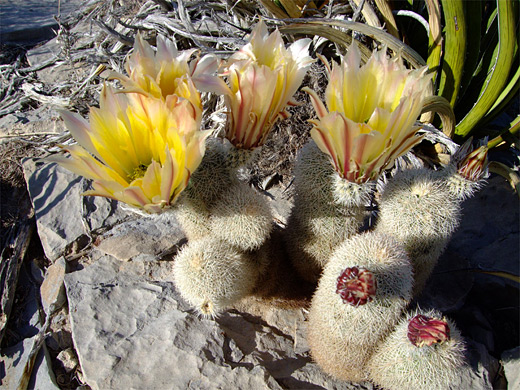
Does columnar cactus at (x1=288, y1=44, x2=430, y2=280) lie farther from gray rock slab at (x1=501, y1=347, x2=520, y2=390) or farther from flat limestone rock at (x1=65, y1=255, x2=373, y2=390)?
gray rock slab at (x1=501, y1=347, x2=520, y2=390)

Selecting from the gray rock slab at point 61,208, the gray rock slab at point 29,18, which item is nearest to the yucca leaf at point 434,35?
the gray rock slab at point 61,208

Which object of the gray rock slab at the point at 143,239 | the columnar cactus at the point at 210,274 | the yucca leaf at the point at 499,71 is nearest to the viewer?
the columnar cactus at the point at 210,274

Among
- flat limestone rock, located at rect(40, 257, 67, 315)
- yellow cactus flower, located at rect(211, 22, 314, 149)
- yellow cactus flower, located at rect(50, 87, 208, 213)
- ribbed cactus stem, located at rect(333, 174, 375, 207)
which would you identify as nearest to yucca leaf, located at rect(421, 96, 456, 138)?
ribbed cactus stem, located at rect(333, 174, 375, 207)

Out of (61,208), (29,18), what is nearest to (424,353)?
(61,208)

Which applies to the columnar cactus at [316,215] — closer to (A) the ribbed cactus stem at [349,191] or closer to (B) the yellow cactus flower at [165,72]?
(A) the ribbed cactus stem at [349,191]

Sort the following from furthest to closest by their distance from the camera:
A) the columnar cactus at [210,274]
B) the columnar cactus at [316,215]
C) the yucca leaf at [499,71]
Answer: the yucca leaf at [499,71] → the columnar cactus at [316,215] → the columnar cactus at [210,274]

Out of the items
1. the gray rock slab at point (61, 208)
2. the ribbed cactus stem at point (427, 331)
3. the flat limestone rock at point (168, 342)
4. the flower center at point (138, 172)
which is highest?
the flower center at point (138, 172)

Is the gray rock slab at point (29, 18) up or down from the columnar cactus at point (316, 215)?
down
